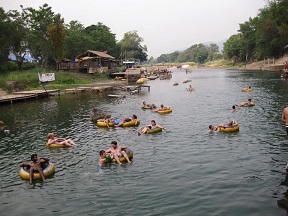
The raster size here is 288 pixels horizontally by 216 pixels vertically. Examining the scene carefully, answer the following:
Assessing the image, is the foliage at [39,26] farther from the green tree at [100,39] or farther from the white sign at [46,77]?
the green tree at [100,39]

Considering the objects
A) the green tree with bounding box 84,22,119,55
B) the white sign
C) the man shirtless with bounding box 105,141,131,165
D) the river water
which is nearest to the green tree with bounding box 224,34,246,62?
the green tree with bounding box 84,22,119,55

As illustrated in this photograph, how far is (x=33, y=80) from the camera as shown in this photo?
55562 mm

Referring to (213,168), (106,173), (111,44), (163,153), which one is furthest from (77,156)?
(111,44)

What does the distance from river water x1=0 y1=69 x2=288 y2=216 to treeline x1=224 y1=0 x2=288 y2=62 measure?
47355 millimetres

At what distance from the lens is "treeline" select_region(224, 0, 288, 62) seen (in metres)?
69.6

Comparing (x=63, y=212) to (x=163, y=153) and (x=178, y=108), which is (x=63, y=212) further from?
(x=178, y=108)

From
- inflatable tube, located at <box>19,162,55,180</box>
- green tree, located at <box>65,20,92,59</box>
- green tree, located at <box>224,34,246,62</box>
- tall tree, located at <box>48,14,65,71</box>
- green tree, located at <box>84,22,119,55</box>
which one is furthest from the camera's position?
green tree, located at <box>224,34,246,62</box>

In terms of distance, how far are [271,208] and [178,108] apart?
2585cm

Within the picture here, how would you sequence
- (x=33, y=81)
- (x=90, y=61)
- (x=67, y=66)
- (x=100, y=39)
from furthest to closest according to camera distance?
(x=100, y=39) → (x=90, y=61) → (x=67, y=66) → (x=33, y=81)

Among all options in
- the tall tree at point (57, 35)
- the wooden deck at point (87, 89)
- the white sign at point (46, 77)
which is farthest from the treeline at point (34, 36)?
the wooden deck at point (87, 89)

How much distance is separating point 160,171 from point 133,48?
128957 millimetres

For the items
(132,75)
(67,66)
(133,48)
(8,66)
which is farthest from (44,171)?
(133,48)

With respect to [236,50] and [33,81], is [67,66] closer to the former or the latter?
[33,81]

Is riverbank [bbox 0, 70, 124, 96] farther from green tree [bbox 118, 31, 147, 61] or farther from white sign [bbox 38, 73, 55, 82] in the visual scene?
green tree [bbox 118, 31, 147, 61]
